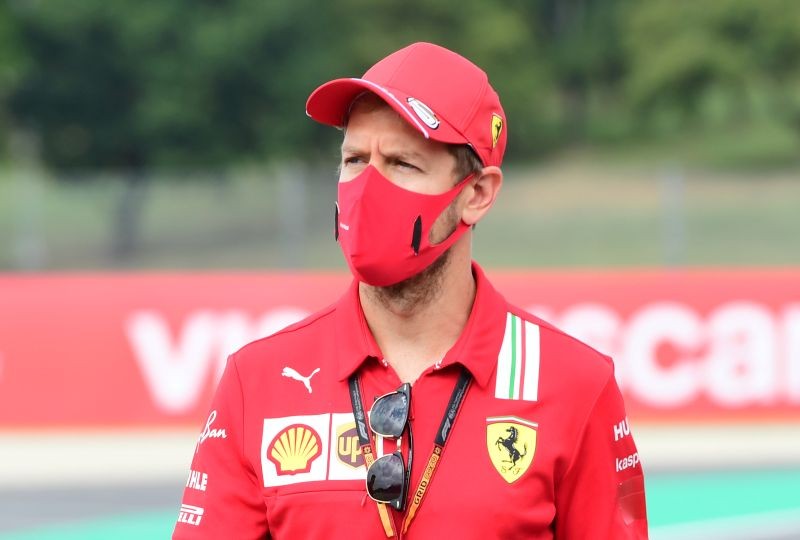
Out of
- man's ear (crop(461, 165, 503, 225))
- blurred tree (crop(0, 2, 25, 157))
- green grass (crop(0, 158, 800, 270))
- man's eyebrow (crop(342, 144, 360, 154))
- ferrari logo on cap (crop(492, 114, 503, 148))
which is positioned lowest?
man's ear (crop(461, 165, 503, 225))

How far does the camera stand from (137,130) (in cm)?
4247

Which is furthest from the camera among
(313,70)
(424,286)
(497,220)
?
(313,70)

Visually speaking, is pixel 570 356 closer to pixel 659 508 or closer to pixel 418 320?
pixel 418 320

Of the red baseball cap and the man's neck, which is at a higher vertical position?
the red baseball cap

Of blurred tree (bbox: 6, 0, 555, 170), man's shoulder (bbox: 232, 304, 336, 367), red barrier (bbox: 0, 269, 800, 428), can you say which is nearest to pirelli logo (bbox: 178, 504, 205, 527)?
man's shoulder (bbox: 232, 304, 336, 367)

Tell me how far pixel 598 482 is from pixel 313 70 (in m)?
42.1

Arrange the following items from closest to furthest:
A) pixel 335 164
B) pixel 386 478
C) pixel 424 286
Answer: pixel 386 478
pixel 424 286
pixel 335 164

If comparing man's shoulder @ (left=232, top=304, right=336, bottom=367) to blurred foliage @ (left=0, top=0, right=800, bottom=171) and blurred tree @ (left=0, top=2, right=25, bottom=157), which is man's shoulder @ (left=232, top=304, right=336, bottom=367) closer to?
blurred tree @ (left=0, top=2, right=25, bottom=157)

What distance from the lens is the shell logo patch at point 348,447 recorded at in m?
3.02

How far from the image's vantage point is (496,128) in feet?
10.5

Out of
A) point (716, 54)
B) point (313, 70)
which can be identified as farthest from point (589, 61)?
point (313, 70)

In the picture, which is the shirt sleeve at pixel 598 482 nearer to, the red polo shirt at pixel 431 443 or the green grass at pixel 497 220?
the red polo shirt at pixel 431 443

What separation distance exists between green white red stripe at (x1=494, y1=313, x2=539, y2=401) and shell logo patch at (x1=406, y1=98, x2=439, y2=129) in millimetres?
486

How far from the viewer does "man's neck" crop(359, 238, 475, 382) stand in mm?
3150
